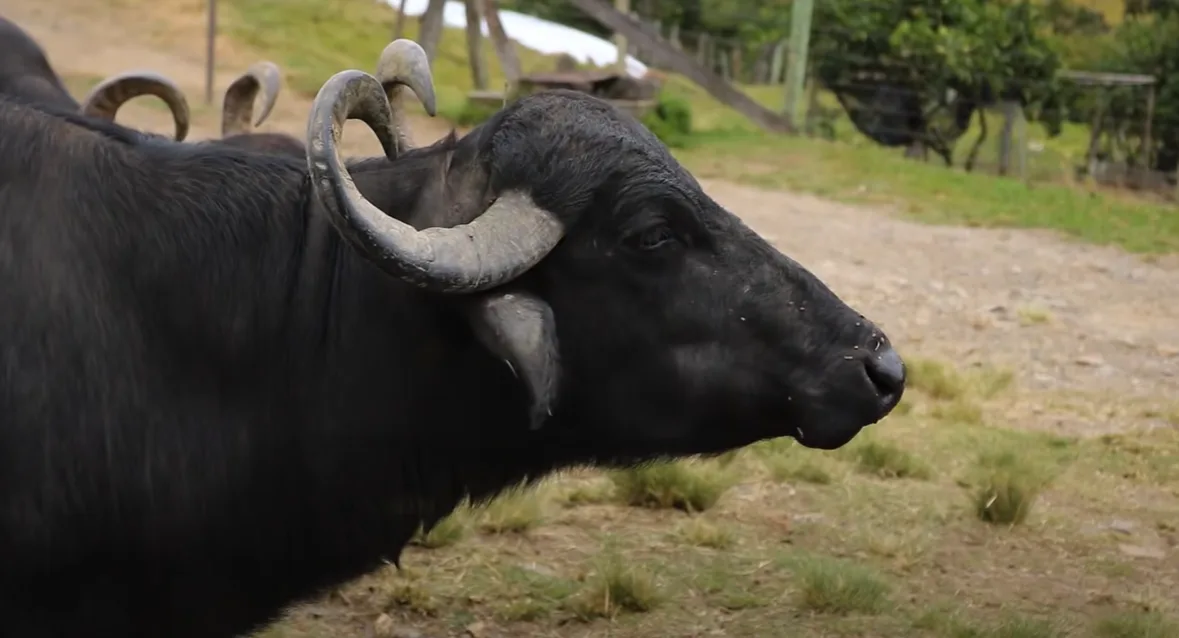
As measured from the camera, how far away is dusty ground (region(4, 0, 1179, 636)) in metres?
→ 8.59

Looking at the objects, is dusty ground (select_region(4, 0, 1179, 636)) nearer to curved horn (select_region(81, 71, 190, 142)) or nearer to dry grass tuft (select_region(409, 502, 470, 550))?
dry grass tuft (select_region(409, 502, 470, 550))

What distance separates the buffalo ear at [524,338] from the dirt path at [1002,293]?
574cm

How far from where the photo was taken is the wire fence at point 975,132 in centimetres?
1953

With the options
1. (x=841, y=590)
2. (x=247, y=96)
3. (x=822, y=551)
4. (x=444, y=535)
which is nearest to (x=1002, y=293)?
(x=822, y=551)

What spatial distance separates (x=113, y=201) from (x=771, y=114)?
17.3 metres

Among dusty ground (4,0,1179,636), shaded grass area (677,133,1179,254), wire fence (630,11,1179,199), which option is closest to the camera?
dusty ground (4,0,1179,636)

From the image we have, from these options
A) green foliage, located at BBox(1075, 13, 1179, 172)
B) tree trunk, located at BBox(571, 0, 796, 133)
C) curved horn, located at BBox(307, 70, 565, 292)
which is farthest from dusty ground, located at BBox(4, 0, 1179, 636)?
green foliage, located at BBox(1075, 13, 1179, 172)

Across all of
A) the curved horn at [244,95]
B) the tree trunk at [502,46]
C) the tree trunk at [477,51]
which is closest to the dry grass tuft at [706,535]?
the curved horn at [244,95]

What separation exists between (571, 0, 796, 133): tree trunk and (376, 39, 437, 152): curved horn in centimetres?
1479

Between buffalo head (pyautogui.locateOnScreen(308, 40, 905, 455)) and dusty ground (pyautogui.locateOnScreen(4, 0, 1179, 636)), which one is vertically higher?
buffalo head (pyautogui.locateOnScreen(308, 40, 905, 455))

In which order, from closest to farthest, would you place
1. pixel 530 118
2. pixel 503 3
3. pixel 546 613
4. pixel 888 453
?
pixel 530 118
pixel 546 613
pixel 888 453
pixel 503 3

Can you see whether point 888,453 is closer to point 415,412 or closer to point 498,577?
point 498,577

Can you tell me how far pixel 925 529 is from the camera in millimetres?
6289

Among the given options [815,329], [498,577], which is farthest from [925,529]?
[815,329]
